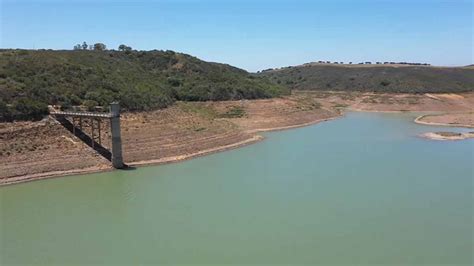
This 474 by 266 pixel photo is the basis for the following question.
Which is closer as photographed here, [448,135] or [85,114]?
[85,114]

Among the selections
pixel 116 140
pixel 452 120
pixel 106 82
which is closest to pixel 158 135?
pixel 116 140

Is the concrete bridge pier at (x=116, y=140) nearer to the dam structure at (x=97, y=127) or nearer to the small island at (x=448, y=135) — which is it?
the dam structure at (x=97, y=127)

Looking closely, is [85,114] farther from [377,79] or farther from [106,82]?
[377,79]

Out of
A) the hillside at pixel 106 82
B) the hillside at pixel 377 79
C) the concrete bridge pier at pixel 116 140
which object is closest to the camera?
the concrete bridge pier at pixel 116 140

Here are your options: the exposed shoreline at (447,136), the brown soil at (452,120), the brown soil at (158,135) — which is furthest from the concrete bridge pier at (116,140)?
the brown soil at (452,120)

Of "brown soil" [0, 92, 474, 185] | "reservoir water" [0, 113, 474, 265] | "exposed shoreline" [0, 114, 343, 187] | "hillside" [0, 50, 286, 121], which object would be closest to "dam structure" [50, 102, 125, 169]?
"brown soil" [0, 92, 474, 185]

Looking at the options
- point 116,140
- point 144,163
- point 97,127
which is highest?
point 97,127
